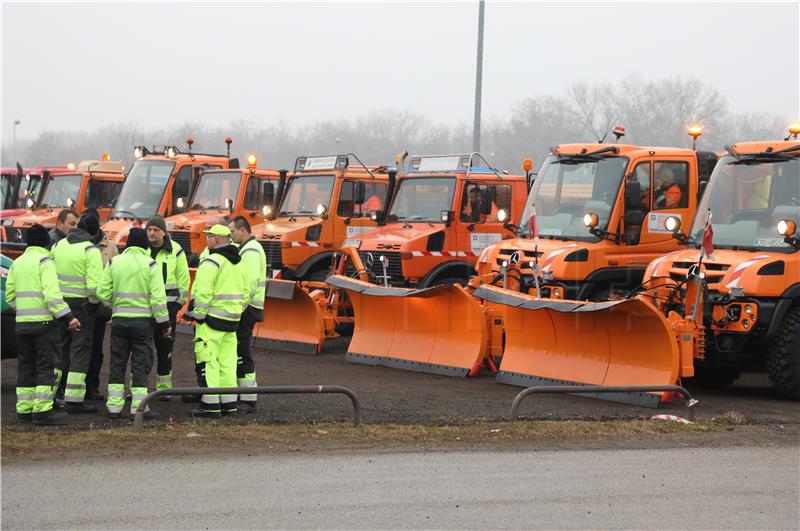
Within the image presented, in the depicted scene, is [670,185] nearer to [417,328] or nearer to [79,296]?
[417,328]

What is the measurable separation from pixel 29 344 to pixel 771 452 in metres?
6.43

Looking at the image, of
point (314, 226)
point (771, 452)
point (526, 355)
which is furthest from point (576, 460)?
point (314, 226)

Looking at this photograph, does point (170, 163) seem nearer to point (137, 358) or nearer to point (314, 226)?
point (314, 226)

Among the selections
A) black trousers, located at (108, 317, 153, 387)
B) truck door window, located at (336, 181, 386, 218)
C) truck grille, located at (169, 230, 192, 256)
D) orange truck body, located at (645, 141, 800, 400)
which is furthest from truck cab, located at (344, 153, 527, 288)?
black trousers, located at (108, 317, 153, 387)

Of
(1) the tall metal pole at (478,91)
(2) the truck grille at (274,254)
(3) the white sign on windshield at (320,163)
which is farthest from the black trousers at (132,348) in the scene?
(1) the tall metal pole at (478,91)

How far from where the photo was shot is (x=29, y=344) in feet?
32.4

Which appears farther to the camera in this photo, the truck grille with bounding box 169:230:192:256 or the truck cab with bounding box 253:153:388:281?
the truck grille with bounding box 169:230:192:256

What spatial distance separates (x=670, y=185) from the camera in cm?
Result: 1394

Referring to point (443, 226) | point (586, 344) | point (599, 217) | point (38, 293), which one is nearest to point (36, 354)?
point (38, 293)

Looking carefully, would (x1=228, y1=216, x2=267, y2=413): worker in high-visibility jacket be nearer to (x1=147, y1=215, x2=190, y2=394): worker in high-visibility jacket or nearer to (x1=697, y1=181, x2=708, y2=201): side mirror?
(x1=147, y1=215, x2=190, y2=394): worker in high-visibility jacket

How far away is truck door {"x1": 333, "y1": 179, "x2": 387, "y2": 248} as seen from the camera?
17.9 m

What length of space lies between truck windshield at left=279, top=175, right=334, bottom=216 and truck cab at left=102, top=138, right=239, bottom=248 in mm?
2424

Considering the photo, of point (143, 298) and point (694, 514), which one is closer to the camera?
point (694, 514)

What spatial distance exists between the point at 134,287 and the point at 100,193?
14.4m
